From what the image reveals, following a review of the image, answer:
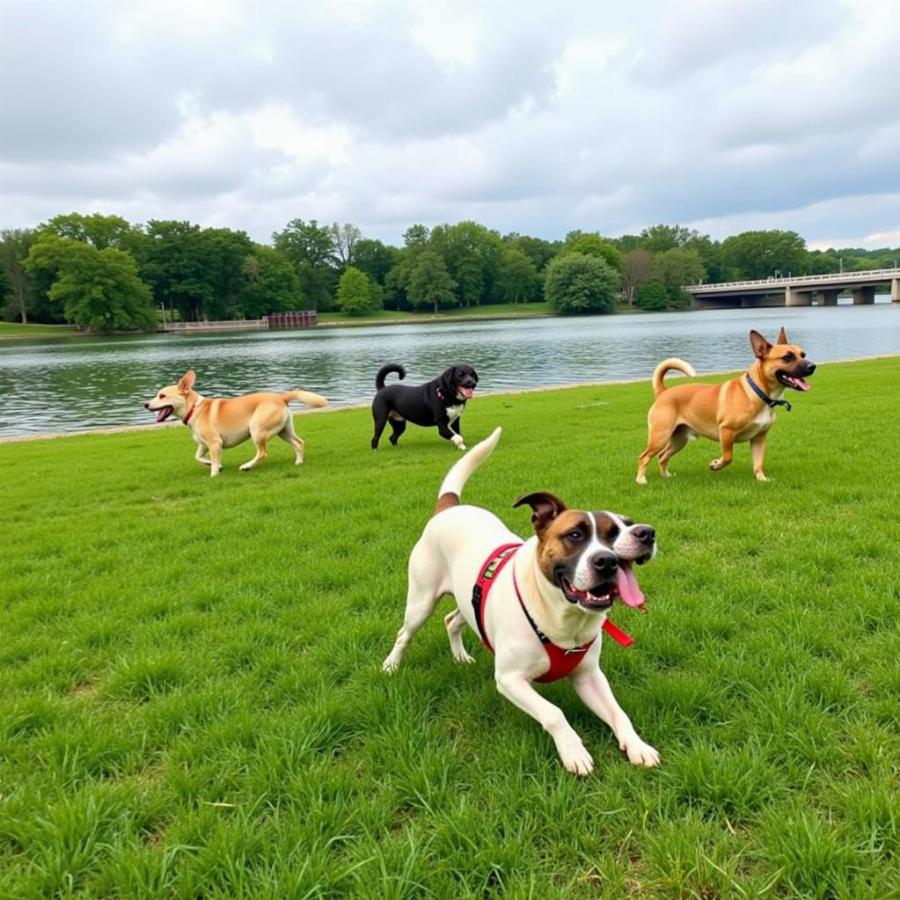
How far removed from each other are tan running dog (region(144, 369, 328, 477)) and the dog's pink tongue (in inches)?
352

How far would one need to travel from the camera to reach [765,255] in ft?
537

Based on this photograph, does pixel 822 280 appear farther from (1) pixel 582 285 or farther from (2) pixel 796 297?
(1) pixel 582 285

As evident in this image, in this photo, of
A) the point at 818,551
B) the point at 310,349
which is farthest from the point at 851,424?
the point at 310,349

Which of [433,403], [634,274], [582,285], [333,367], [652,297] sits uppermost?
[634,274]

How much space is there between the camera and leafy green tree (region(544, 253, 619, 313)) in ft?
373

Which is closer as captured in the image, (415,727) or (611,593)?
(611,593)

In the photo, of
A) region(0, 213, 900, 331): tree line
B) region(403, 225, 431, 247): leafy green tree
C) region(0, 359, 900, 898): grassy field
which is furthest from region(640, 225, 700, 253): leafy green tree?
region(0, 359, 900, 898): grassy field

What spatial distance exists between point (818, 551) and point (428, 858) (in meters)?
3.99

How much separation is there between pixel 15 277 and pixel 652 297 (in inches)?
4400

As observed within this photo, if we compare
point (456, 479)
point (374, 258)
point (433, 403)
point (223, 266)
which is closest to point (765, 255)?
point (374, 258)

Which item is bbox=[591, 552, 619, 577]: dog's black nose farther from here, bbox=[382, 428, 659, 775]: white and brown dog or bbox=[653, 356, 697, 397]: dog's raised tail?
bbox=[653, 356, 697, 397]: dog's raised tail

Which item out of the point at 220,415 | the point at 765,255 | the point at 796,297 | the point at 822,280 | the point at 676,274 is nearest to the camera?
the point at 220,415

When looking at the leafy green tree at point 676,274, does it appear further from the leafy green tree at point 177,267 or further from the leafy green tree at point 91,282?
the leafy green tree at point 91,282

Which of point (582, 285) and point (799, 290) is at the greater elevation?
point (582, 285)
